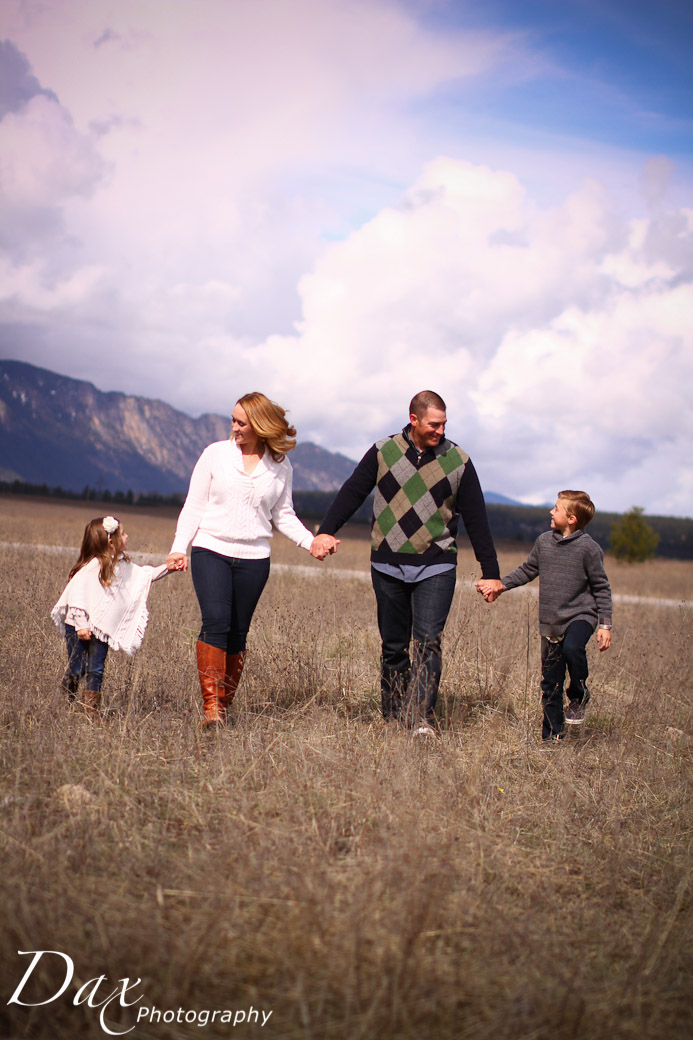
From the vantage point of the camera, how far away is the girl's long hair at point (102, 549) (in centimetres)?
509

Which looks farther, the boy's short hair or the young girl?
the boy's short hair

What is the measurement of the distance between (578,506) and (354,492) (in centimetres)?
152

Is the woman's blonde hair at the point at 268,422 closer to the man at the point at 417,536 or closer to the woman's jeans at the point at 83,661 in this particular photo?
the man at the point at 417,536

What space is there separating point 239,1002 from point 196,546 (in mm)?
2805

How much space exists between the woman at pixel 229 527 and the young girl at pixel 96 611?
38 centimetres

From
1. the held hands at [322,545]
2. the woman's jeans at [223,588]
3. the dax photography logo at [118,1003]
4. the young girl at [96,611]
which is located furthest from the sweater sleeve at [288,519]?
the dax photography logo at [118,1003]

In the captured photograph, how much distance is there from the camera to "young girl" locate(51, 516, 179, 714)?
503 cm

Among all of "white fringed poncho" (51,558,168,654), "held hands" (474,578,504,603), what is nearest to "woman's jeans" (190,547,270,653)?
"white fringed poncho" (51,558,168,654)

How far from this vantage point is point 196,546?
4.80 meters

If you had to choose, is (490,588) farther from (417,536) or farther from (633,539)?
(633,539)

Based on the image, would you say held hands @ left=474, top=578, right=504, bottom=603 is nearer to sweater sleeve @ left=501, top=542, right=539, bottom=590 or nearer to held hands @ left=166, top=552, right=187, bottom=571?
sweater sleeve @ left=501, top=542, right=539, bottom=590

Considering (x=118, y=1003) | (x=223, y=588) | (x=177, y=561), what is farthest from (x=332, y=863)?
(x=177, y=561)

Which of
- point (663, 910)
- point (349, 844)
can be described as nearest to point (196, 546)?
point (349, 844)

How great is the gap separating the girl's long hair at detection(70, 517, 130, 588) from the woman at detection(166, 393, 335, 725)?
0.52 metres
